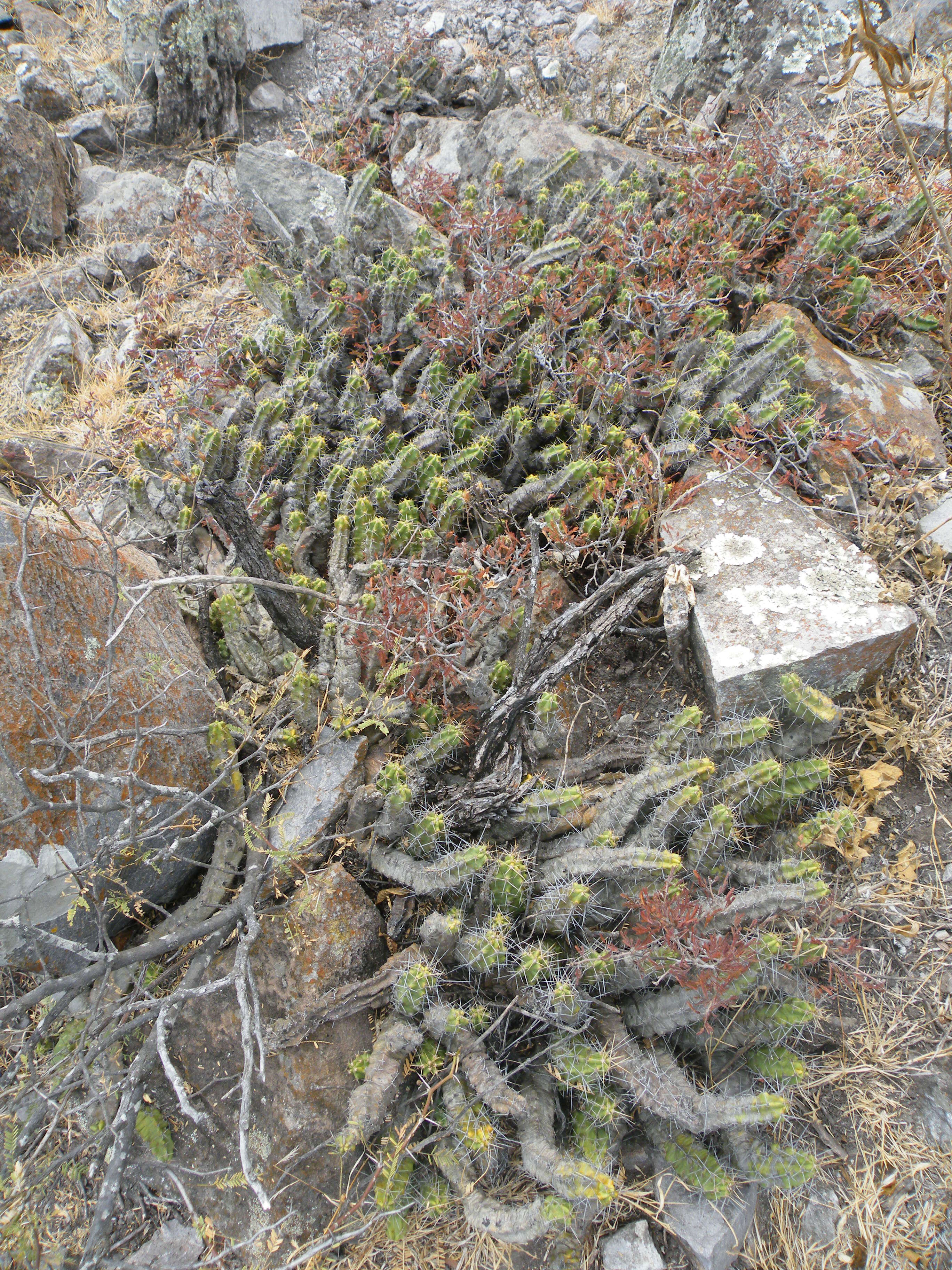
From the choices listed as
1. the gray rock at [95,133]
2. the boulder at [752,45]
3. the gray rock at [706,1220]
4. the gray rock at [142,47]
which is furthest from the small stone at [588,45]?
the gray rock at [706,1220]

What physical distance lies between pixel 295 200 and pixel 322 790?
4.61 metres

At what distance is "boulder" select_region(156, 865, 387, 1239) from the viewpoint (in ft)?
8.21

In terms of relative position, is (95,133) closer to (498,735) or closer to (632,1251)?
(498,735)

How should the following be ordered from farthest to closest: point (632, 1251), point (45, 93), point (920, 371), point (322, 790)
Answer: point (45, 93) < point (920, 371) < point (322, 790) < point (632, 1251)

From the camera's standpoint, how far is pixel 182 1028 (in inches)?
105

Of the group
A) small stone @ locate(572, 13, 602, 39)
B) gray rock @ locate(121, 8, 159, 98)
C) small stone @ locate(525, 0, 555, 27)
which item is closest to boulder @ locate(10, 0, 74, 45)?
gray rock @ locate(121, 8, 159, 98)

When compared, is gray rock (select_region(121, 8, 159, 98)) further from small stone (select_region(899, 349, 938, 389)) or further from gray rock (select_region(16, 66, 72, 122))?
small stone (select_region(899, 349, 938, 389))

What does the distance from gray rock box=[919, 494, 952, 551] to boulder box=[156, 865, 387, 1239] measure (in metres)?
3.30

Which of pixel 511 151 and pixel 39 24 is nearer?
pixel 511 151

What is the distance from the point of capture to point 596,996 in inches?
107

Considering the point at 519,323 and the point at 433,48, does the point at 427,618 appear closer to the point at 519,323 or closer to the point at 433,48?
the point at 519,323

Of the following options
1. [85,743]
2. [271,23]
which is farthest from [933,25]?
[85,743]

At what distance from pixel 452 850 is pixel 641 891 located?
77 cm

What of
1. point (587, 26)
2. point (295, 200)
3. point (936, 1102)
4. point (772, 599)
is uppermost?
point (587, 26)
